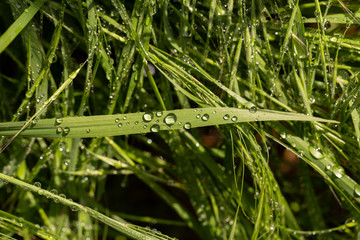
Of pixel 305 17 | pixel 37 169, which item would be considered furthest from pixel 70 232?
pixel 305 17

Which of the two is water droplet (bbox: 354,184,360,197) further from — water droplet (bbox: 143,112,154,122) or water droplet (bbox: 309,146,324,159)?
water droplet (bbox: 143,112,154,122)

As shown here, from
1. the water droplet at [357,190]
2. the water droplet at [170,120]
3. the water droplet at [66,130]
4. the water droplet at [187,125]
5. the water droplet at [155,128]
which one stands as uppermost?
the water droplet at [66,130]

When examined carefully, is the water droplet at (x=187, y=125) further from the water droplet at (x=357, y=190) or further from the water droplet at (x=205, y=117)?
the water droplet at (x=357, y=190)

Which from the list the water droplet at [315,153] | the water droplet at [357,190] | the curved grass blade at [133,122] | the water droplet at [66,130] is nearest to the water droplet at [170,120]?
the curved grass blade at [133,122]

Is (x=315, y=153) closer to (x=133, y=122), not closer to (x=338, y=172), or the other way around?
(x=338, y=172)

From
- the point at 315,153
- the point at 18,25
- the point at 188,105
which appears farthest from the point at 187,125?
the point at 18,25

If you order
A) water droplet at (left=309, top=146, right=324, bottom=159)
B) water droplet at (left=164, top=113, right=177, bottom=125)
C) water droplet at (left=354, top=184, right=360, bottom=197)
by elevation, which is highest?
water droplet at (left=164, top=113, right=177, bottom=125)

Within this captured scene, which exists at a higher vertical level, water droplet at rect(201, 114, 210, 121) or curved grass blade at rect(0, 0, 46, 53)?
curved grass blade at rect(0, 0, 46, 53)

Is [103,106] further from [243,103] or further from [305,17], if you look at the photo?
[305,17]

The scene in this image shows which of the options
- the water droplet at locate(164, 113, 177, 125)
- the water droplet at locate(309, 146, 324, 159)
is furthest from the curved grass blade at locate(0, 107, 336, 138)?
the water droplet at locate(309, 146, 324, 159)
